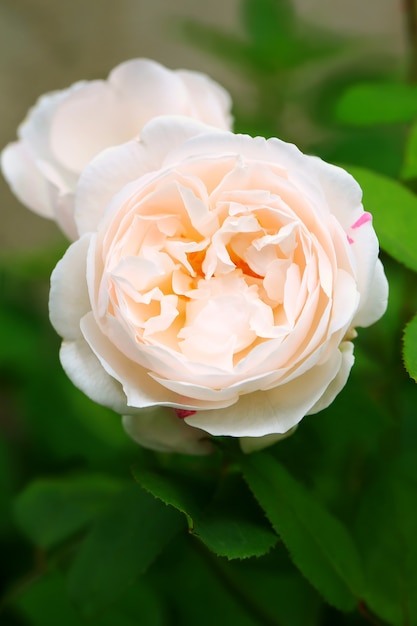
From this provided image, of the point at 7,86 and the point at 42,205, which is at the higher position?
the point at 42,205

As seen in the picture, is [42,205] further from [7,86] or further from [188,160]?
[7,86]

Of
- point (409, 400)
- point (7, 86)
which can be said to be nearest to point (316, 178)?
point (409, 400)

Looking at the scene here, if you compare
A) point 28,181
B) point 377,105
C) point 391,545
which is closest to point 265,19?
point 377,105

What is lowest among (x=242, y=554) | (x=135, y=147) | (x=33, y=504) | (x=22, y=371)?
(x=22, y=371)

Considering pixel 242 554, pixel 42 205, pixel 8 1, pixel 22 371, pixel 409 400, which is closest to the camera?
pixel 242 554

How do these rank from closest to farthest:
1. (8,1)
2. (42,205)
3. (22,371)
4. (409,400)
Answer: (42,205) → (409,400) → (22,371) → (8,1)

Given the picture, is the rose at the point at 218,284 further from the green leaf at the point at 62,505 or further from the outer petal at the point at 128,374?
the green leaf at the point at 62,505

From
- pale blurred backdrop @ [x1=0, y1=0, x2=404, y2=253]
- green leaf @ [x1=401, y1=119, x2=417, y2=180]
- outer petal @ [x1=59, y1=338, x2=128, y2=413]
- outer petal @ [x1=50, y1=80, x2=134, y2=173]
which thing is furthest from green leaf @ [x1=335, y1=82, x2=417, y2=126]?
pale blurred backdrop @ [x1=0, y1=0, x2=404, y2=253]

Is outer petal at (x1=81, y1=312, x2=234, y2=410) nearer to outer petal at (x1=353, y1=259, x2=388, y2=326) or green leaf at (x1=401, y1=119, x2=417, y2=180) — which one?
outer petal at (x1=353, y1=259, x2=388, y2=326)
